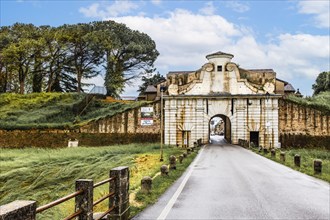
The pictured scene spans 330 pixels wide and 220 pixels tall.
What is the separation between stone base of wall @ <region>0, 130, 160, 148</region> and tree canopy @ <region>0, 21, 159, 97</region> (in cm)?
1171

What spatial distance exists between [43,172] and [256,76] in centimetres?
2874

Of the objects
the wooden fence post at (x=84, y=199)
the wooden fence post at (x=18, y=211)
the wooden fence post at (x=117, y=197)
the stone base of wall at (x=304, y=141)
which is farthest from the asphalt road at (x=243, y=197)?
the stone base of wall at (x=304, y=141)

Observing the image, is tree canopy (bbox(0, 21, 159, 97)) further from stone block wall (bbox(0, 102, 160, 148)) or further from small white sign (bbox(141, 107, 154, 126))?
small white sign (bbox(141, 107, 154, 126))

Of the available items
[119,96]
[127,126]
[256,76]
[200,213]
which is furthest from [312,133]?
[200,213]

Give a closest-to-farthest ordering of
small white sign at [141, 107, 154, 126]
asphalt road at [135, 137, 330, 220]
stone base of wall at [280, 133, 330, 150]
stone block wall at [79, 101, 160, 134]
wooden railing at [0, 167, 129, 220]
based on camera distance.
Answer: wooden railing at [0, 167, 129, 220], asphalt road at [135, 137, 330, 220], small white sign at [141, 107, 154, 126], stone base of wall at [280, 133, 330, 150], stone block wall at [79, 101, 160, 134]

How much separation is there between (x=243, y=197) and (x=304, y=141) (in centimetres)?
3049

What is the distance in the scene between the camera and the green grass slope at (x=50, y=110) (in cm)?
3940

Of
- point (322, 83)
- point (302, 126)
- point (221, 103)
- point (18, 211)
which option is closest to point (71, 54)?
point (221, 103)

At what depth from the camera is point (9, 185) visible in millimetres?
16719

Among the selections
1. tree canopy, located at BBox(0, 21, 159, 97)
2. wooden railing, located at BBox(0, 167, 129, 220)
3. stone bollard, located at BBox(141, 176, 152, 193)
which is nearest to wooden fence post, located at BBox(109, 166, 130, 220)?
wooden railing, located at BBox(0, 167, 129, 220)

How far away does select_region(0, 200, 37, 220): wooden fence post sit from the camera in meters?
3.52

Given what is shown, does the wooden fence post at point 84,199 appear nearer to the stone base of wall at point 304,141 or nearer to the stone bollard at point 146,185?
the stone bollard at point 146,185

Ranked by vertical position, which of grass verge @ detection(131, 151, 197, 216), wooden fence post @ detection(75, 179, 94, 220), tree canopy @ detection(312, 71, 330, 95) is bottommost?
grass verge @ detection(131, 151, 197, 216)

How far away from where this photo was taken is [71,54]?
4966 centimetres
